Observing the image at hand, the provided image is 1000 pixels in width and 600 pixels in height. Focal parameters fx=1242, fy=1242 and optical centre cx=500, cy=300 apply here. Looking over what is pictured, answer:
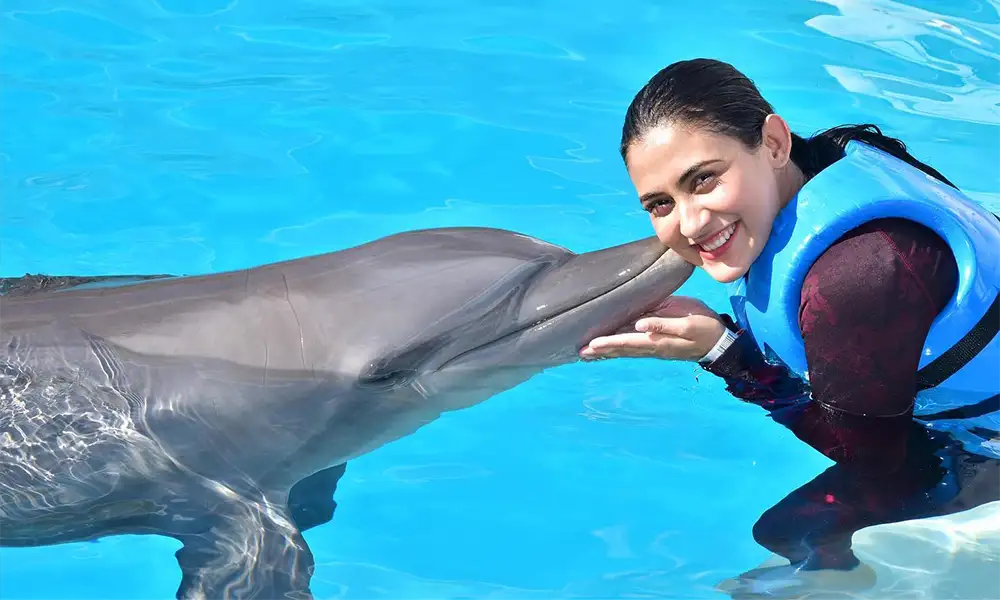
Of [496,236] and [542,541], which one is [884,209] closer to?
[496,236]

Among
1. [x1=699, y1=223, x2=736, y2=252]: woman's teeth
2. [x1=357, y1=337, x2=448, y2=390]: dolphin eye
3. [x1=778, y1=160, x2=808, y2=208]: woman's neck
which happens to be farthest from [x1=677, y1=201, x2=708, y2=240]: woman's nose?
[x1=357, y1=337, x2=448, y2=390]: dolphin eye

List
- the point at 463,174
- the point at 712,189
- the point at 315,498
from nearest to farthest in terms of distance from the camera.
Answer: the point at 712,189
the point at 315,498
the point at 463,174

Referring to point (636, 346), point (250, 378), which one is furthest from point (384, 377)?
point (636, 346)

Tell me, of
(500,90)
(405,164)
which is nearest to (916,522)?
(405,164)

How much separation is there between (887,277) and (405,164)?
5.40 meters

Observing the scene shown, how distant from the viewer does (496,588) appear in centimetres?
598

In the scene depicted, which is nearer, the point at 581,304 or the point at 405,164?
the point at 581,304

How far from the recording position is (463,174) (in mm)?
9133

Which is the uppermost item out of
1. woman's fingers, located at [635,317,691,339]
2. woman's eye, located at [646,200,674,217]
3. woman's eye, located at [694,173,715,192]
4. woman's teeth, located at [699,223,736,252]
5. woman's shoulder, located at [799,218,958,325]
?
woman's eye, located at [646,200,674,217]

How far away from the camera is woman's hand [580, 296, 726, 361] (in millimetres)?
4801

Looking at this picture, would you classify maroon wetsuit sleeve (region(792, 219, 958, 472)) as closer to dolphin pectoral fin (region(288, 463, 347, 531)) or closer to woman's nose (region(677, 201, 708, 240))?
woman's nose (region(677, 201, 708, 240))

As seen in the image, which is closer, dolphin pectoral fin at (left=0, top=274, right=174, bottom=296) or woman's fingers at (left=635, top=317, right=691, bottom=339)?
woman's fingers at (left=635, top=317, right=691, bottom=339)

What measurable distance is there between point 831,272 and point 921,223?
17.6 inches

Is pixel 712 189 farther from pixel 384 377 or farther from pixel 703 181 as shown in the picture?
pixel 384 377
